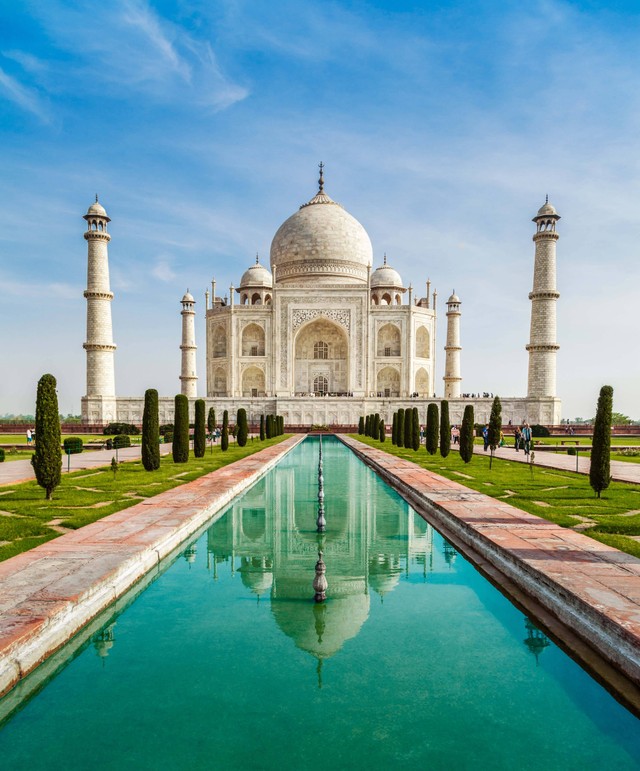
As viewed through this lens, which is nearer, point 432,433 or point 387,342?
point 432,433

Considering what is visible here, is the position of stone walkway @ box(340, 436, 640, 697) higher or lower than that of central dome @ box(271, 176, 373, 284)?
lower

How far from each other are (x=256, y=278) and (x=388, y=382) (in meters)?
10.9

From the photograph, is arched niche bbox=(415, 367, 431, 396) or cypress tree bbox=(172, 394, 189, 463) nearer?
cypress tree bbox=(172, 394, 189, 463)

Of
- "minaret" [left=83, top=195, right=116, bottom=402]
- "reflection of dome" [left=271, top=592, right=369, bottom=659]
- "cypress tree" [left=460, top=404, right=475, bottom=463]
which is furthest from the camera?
"minaret" [left=83, top=195, right=116, bottom=402]

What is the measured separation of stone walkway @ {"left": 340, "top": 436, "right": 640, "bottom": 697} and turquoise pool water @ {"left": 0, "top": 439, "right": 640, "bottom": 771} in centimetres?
20

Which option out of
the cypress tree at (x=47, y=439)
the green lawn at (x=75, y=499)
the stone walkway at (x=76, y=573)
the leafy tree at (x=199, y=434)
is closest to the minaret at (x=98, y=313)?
the leafy tree at (x=199, y=434)

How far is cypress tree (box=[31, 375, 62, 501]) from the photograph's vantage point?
6.89m

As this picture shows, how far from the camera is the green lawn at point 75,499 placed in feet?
16.6

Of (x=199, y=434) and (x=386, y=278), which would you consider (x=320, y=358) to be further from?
(x=199, y=434)

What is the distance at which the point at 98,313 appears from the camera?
27.9 m

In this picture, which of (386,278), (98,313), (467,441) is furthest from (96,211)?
(467,441)

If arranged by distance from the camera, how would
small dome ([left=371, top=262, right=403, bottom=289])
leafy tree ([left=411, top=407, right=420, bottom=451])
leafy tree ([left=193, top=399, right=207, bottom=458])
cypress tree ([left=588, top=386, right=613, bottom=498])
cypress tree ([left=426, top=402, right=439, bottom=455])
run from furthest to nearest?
small dome ([left=371, top=262, right=403, bottom=289]) → leafy tree ([left=411, top=407, right=420, bottom=451]) → cypress tree ([left=426, top=402, right=439, bottom=455]) → leafy tree ([left=193, top=399, right=207, bottom=458]) → cypress tree ([left=588, top=386, right=613, bottom=498])

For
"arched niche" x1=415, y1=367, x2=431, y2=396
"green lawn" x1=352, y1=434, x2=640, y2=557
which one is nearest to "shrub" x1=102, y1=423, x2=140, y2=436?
"green lawn" x1=352, y1=434, x2=640, y2=557

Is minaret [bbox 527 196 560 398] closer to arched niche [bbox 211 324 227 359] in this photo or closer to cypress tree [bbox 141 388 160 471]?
arched niche [bbox 211 324 227 359]
